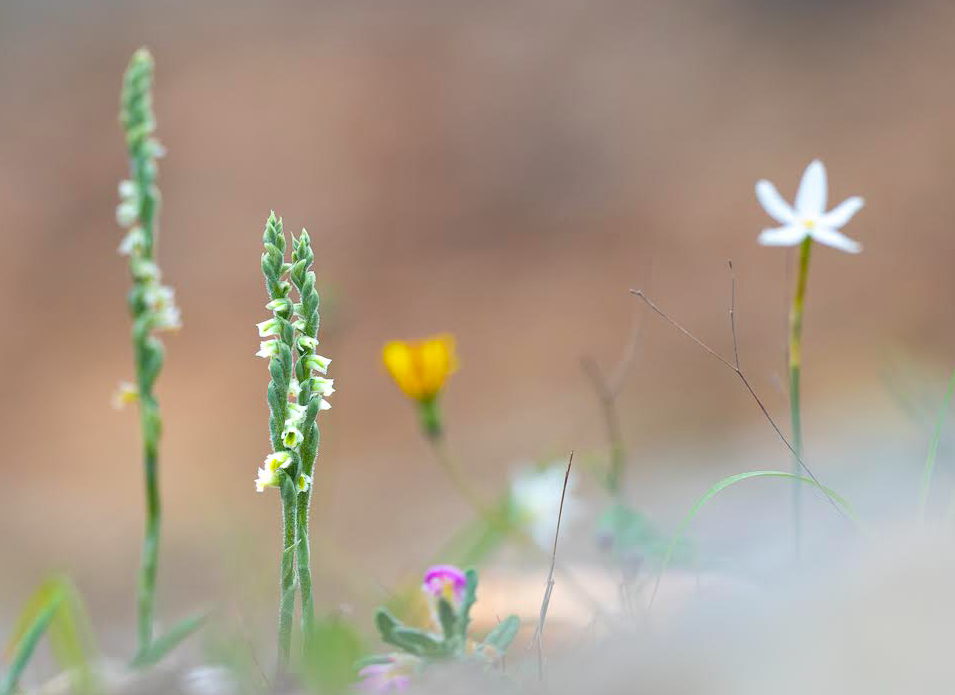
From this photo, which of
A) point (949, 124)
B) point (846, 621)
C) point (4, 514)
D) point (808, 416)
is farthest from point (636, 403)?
point (846, 621)

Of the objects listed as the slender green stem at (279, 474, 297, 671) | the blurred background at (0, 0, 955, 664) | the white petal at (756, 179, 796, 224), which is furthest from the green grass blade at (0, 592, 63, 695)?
the blurred background at (0, 0, 955, 664)

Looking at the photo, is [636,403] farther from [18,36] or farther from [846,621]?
[18,36]

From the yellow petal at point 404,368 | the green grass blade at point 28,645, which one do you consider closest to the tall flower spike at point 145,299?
the green grass blade at point 28,645

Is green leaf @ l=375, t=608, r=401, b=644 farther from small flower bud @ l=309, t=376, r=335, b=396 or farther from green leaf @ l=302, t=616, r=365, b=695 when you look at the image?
small flower bud @ l=309, t=376, r=335, b=396

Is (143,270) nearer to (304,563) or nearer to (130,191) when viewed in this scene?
(130,191)

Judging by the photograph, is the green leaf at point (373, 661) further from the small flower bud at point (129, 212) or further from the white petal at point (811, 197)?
the white petal at point (811, 197)

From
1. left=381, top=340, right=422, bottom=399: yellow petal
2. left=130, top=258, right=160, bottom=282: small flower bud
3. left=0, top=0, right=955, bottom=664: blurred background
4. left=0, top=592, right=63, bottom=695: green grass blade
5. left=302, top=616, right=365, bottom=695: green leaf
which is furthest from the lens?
left=0, top=0, right=955, bottom=664: blurred background
